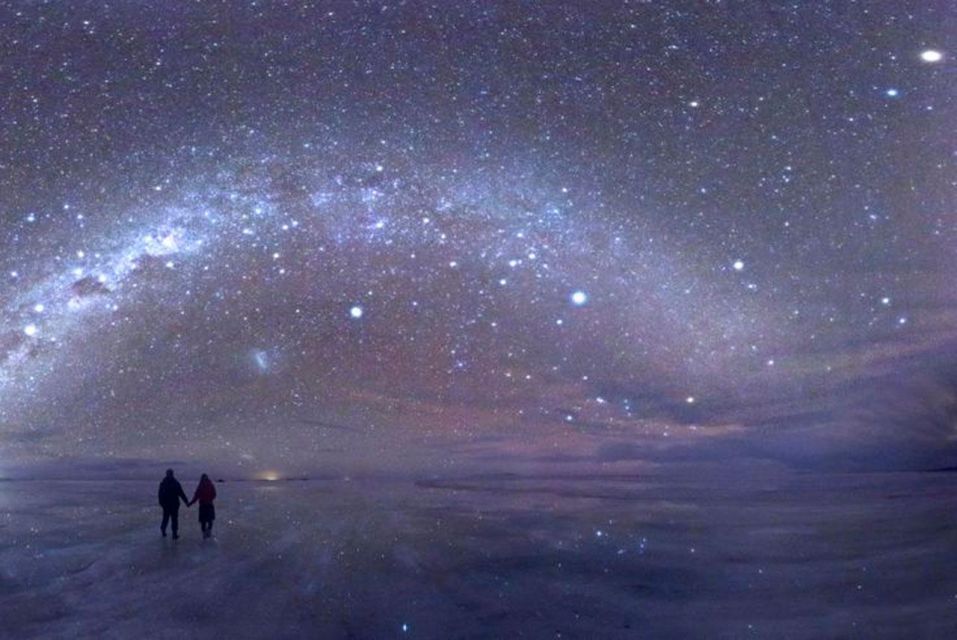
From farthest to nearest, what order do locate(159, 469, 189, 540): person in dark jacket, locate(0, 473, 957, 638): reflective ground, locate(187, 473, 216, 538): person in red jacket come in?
locate(187, 473, 216, 538): person in red jacket → locate(159, 469, 189, 540): person in dark jacket → locate(0, 473, 957, 638): reflective ground

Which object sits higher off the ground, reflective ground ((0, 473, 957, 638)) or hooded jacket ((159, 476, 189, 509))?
hooded jacket ((159, 476, 189, 509))

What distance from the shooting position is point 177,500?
15.0 m

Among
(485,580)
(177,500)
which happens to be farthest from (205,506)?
(485,580)

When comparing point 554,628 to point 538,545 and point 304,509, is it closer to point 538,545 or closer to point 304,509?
point 538,545

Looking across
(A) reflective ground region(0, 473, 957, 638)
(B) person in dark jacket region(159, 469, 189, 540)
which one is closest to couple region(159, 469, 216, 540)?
(B) person in dark jacket region(159, 469, 189, 540)

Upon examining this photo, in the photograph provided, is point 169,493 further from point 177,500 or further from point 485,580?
point 485,580

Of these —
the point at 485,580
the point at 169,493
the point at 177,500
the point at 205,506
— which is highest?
the point at 169,493

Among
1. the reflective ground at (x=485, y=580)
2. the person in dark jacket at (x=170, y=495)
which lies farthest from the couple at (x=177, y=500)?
the reflective ground at (x=485, y=580)

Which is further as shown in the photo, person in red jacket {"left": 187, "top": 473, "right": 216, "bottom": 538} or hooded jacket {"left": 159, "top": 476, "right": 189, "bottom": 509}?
person in red jacket {"left": 187, "top": 473, "right": 216, "bottom": 538}

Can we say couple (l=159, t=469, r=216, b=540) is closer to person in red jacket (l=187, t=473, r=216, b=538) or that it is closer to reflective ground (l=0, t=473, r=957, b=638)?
person in red jacket (l=187, t=473, r=216, b=538)

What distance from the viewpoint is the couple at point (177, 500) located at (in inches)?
583

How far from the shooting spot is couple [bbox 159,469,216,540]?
14.8m

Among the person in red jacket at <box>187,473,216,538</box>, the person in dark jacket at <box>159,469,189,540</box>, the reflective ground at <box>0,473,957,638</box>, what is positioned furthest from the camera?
the person in red jacket at <box>187,473,216,538</box>

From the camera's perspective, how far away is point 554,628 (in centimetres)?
767
